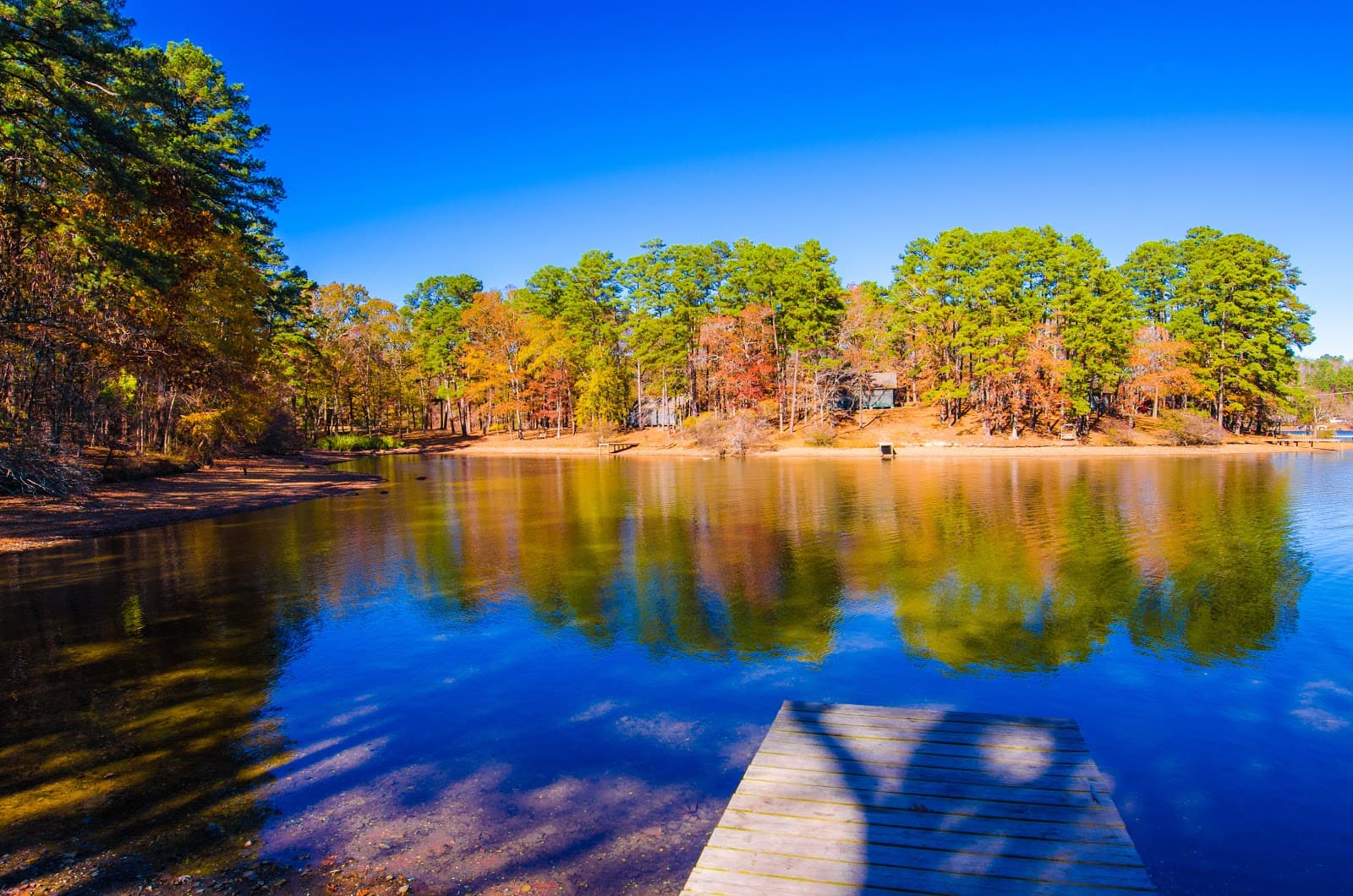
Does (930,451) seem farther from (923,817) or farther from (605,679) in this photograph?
(923,817)

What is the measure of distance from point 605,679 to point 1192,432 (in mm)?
54394

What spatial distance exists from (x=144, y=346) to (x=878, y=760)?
2429cm

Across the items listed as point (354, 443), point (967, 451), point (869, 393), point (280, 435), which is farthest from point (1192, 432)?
point (354, 443)

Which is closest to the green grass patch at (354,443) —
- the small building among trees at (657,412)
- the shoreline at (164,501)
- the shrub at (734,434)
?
the shoreline at (164,501)

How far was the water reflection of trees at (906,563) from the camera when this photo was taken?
1055cm

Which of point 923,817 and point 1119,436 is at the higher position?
point 1119,436

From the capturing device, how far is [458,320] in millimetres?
70375

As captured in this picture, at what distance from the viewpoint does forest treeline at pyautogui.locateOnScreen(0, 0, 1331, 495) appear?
1659 cm

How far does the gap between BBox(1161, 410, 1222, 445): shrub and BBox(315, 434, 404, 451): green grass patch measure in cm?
6283

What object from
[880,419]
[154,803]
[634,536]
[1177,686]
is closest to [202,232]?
[634,536]

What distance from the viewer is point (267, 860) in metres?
5.17

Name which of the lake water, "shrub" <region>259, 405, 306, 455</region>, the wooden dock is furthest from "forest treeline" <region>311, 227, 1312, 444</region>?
the wooden dock

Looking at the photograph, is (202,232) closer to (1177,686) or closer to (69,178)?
(69,178)

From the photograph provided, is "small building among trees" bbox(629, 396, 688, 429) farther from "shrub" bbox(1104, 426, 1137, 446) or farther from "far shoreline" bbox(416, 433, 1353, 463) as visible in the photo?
"shrub" bbox(1104, 426, 1137, 446)
